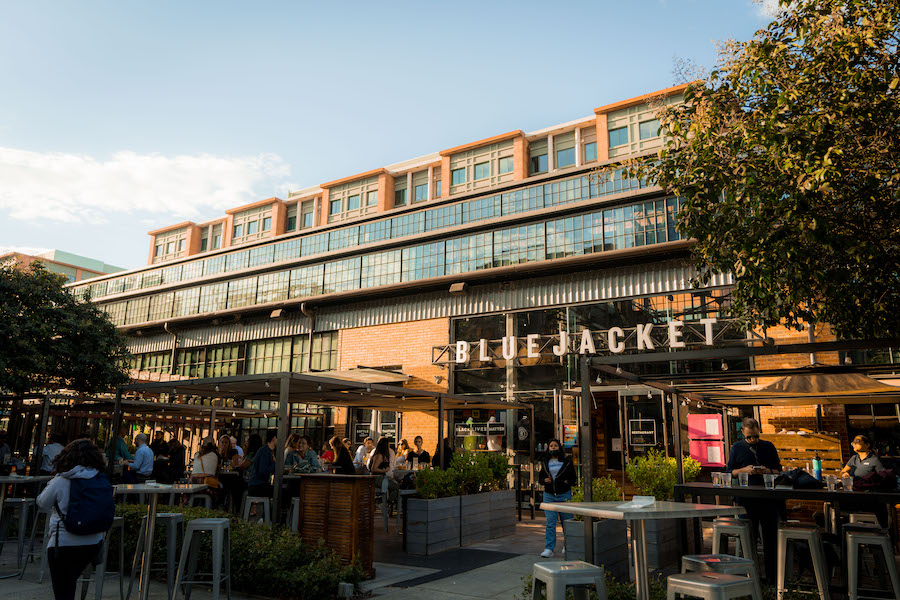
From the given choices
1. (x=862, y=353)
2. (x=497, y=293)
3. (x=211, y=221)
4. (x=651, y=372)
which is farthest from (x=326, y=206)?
(x=862, y=353)

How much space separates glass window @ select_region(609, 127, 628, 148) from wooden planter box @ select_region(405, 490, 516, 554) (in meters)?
13.2

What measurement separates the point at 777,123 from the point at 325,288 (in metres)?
19.2

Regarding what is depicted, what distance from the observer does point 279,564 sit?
7098 millimetres

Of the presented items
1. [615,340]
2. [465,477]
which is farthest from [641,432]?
[465,477]

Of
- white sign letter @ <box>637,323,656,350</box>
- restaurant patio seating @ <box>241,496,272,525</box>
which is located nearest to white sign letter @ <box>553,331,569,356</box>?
white sign letter @ <box>637,323,656,350</box>

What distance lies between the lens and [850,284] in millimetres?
7355

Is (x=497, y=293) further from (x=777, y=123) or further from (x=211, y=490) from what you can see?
(x=777, y=123)

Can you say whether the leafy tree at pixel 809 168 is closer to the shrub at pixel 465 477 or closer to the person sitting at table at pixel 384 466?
the shrub at pixel 465 477

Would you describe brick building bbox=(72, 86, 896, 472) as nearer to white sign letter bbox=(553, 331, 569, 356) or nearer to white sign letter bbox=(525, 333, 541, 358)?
white sign letter bbox=(525, 333, 541, 358)

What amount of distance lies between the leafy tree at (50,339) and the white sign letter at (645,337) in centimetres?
1527

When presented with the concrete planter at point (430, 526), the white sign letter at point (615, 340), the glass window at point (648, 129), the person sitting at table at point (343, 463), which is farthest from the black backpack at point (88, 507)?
the glass window at point (648, 129)

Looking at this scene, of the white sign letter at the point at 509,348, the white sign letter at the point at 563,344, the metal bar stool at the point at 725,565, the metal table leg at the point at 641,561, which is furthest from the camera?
the white sign letter at the point at 509,348

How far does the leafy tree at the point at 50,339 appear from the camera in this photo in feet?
51.9

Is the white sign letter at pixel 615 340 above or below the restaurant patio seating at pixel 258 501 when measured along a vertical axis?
above
